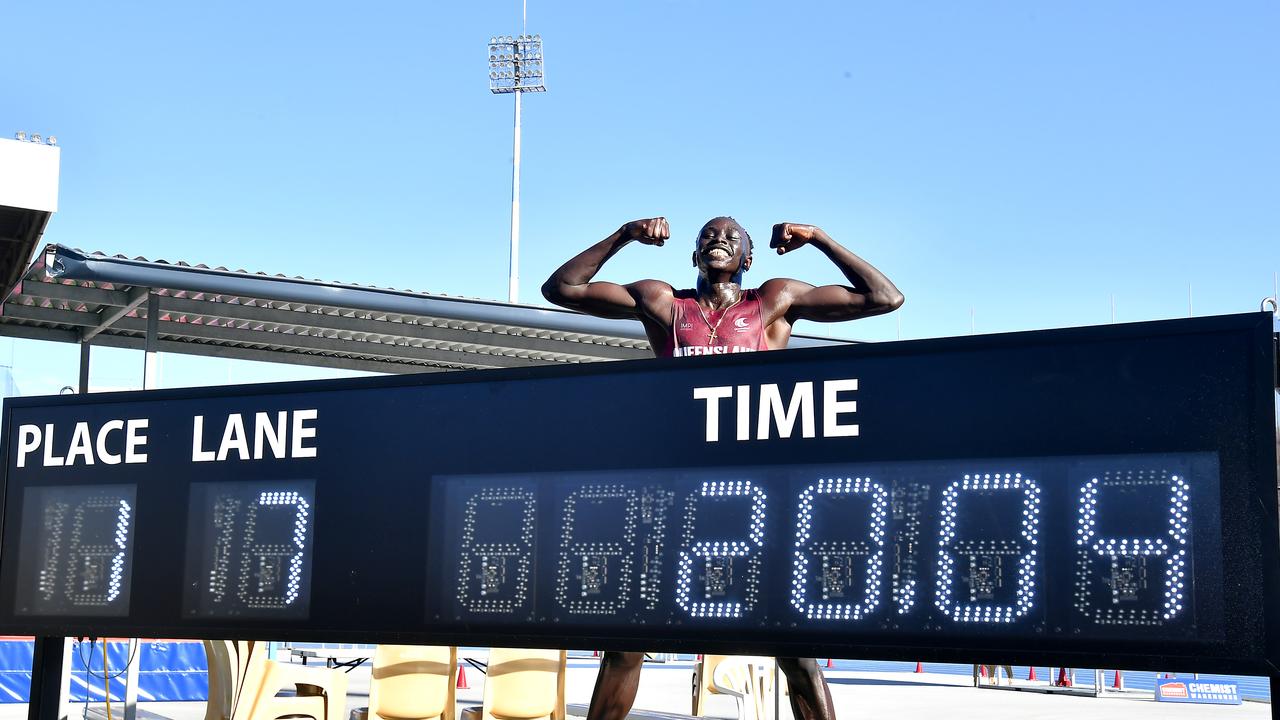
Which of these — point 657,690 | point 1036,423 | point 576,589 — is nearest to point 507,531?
point 576,589

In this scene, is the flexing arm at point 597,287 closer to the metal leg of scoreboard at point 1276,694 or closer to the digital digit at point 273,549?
the digital digit at point 273,549

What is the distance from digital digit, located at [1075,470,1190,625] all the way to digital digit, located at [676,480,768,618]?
974 mm

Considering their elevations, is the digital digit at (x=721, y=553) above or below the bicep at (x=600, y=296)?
below

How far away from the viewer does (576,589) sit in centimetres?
455

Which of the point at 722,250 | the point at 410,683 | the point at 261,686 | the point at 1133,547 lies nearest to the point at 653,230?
the point at 722,250

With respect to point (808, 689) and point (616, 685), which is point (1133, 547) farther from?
point (616, 685)

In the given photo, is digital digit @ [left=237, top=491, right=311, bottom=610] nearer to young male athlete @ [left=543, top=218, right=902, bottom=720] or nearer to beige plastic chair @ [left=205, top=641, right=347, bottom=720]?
young male athlete @ [left=543, top=218, right=902, bottom=720]

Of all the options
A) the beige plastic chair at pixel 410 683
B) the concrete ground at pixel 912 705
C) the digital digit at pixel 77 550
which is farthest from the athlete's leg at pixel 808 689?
the concrete ground at pixel 912 705

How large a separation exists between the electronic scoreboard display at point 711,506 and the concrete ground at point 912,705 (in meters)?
8.80

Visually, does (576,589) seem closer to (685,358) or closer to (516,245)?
(685,358)

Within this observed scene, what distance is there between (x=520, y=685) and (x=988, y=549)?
257 inches

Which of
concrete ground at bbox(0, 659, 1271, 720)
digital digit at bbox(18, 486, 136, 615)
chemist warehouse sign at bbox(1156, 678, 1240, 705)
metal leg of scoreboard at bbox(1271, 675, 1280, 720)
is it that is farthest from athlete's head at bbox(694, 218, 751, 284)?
chemist warehouse sign at bbox(1156, 678, 1240, 705)

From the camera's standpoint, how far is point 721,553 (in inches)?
172

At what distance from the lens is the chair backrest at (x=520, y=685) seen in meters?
9.99
